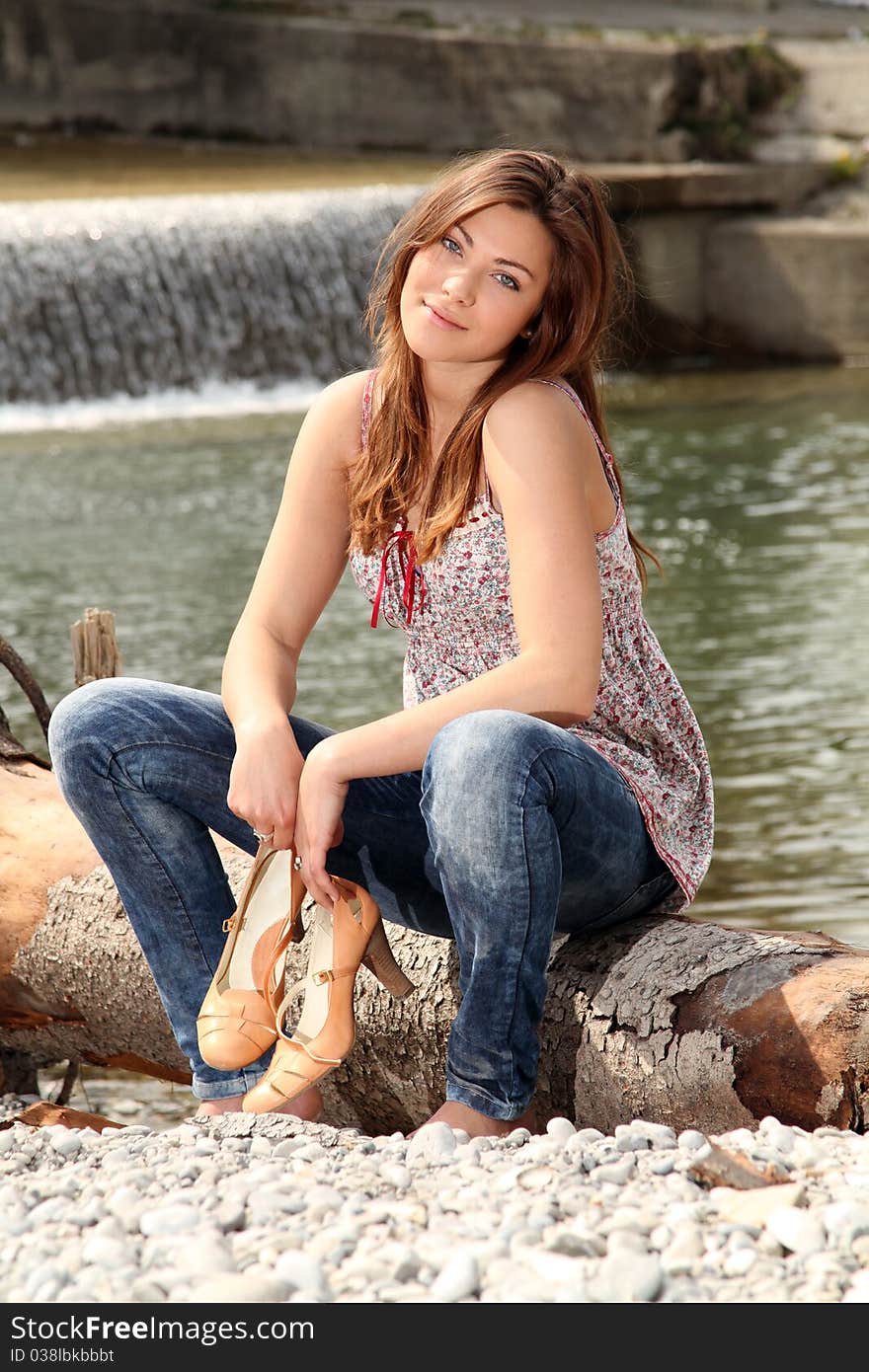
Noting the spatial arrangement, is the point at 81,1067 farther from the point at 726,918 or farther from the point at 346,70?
the point at 346,70

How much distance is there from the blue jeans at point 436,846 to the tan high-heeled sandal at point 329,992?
0.10m

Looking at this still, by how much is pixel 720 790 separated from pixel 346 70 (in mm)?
11234

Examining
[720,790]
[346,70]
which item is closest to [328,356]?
[346,70]

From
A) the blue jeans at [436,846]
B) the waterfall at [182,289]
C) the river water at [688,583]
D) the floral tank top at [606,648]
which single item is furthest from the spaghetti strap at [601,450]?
the waterfall at [182,289]

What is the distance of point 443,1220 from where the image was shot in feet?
A: 6.19

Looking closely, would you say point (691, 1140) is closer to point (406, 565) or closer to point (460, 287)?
point (406, 565)

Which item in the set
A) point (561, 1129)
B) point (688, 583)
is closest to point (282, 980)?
point (561, 1129)

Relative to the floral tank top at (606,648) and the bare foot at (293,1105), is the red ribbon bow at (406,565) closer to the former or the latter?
the floral tank top at (606,648)

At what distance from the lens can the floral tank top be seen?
247 centimetres

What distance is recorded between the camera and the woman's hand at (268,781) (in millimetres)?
2381

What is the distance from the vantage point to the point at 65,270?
11070 millimetres

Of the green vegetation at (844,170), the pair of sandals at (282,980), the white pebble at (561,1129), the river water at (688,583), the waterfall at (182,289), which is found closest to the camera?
the white pebble at (561,1129)

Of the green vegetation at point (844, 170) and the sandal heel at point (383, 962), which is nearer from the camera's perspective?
the sandal heel at point (383, 962)
